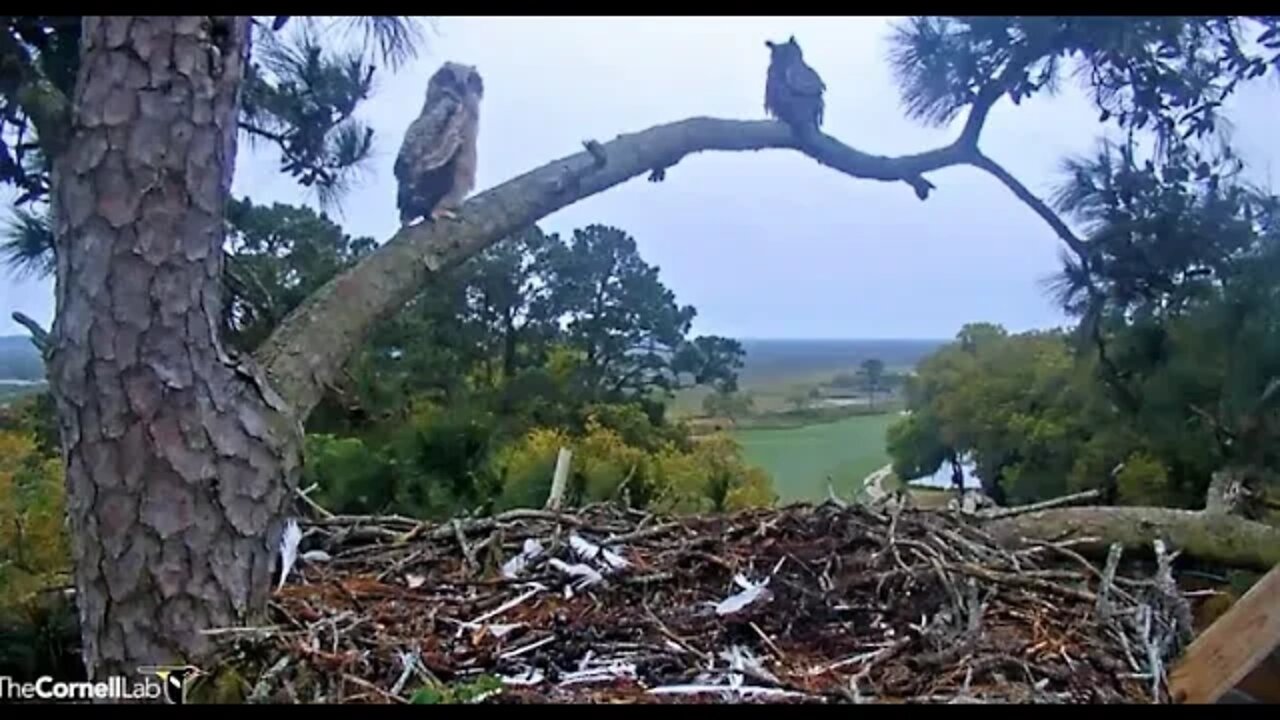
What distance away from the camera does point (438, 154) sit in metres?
1.51

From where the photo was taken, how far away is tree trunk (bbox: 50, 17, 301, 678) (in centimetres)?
98

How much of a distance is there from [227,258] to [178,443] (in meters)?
0.38

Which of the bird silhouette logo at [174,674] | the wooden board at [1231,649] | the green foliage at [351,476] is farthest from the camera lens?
the green foliage at [351,476]

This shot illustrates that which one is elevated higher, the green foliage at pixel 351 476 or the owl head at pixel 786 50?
the owl head at pixel 786 50

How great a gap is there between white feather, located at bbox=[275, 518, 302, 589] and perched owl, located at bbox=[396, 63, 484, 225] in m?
0.42

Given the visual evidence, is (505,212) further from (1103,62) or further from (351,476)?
(1103,62)

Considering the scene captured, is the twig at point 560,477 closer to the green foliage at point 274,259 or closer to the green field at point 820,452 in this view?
the green field at point 820,452

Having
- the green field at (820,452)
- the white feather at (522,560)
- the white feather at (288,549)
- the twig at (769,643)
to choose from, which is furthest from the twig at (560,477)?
the twig at (769,643)

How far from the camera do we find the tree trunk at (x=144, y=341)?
0.98 m

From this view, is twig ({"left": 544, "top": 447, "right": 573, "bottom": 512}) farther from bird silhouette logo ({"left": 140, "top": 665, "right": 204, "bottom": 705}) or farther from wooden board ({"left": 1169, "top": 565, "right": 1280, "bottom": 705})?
wooden board ({"left": 1169, "top": 565, "right": 1280, "bottom": 705})

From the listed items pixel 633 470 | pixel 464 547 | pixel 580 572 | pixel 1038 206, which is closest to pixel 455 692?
pixel 580 572

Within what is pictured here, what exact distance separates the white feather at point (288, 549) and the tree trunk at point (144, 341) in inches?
8.7

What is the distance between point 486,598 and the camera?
4.09 ft

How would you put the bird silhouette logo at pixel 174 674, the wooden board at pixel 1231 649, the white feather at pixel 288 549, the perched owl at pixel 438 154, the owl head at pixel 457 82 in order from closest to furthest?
the wooden board at pixel 1231 649 → the bird silhouette logo at pixel 174 674 → the white feather at pixel 288 549 → the owl head at pixel 457 82 → the perched owl at pixel 438 154
